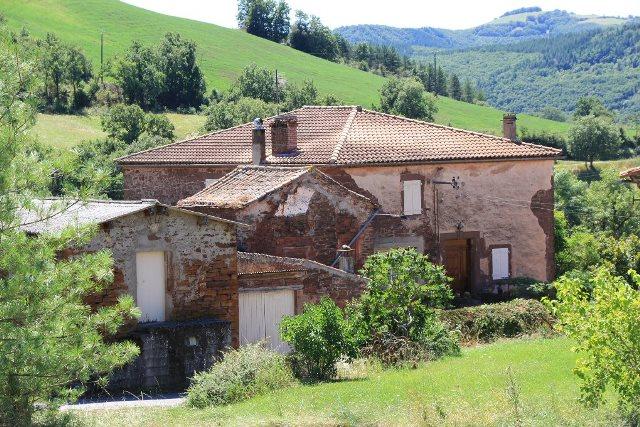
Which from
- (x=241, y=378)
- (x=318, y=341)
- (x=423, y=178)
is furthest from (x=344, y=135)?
(x=241, y=378)

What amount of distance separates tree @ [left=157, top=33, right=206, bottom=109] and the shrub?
215ft

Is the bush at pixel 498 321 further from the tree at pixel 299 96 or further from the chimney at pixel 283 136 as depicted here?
the tree at pixel 299 96

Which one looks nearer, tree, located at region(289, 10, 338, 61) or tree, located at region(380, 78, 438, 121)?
tree, located at region(380, 78, 438, 121)

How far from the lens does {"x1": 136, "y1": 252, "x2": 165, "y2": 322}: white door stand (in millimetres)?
21719

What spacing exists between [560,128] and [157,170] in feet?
266

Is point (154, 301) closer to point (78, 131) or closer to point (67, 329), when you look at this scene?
point (67, 329)

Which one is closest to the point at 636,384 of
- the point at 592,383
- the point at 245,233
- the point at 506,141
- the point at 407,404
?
the point at 592,383

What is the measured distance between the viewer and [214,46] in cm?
11131

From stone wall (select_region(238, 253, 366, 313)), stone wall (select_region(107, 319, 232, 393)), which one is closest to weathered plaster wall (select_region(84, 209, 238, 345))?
stone wall (select_region(107, 319, 232, 393))

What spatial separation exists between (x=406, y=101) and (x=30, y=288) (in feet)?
235

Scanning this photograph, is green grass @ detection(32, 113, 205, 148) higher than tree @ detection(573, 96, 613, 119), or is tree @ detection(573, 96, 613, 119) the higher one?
tree @ detection(573, 96, 613, 119)

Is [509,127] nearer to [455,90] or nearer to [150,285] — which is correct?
[150,285]

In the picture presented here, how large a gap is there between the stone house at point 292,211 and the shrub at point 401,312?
5261 mm

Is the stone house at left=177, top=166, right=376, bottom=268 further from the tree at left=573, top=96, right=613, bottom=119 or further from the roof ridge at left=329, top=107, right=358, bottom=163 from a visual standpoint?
the tree at left=573, top=96, right=613, bottom=119
